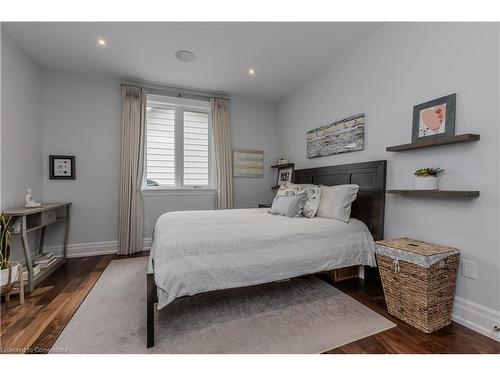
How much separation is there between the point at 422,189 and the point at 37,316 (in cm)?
331

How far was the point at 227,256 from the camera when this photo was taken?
5.65 feet

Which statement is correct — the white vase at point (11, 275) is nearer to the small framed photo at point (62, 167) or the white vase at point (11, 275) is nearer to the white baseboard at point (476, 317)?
the small framed photo at point (62, 167)

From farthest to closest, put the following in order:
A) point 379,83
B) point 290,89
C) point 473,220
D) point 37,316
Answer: point 290,89
point 379,83
point 37,316
point 473,220

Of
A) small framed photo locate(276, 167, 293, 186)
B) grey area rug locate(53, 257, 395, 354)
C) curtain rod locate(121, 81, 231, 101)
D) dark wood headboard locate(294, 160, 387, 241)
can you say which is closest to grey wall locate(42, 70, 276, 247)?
curtain rod locate(121, 81, 231, 101)

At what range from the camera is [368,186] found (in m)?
2.54

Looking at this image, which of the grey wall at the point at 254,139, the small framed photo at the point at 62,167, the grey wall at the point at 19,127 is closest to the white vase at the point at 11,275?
the grey wall at the point at 19,127

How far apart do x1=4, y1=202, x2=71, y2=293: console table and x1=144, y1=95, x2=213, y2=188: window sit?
123 cm

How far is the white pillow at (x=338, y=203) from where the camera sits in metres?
2.38

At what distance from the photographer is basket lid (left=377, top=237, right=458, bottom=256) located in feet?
5.42

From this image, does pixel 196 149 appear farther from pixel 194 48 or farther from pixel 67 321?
pixel 67 321

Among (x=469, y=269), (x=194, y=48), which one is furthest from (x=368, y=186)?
(x=194, y=48)

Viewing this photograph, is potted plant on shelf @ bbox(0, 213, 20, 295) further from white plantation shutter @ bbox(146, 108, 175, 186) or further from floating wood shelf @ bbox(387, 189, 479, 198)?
floating wood shelf @ bbox(387, 189, 479, 198)

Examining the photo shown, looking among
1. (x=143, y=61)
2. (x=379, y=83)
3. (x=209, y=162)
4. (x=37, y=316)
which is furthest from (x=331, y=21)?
(x=37, y=316)
